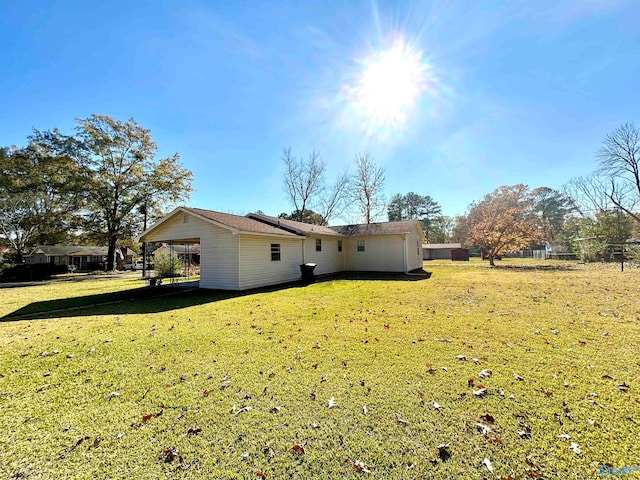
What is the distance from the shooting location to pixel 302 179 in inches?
1277

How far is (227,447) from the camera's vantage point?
7.61 ft

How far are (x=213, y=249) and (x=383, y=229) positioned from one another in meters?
12.1

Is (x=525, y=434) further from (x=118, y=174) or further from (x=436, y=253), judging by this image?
(x=436, y=253)

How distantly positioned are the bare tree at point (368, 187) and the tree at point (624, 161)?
70.6ft

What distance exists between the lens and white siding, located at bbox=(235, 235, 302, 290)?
1181cm

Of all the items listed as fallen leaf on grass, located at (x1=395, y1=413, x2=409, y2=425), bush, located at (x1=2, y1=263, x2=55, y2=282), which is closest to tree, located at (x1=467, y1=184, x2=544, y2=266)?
fallen leaf on grass, located at (x1=395, y1=413, x2=409, y2=425)

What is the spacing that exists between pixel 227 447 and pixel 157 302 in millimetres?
8746

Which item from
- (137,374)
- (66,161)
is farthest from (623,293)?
(66,161)

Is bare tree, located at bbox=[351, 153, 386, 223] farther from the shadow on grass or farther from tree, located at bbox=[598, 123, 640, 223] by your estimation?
tree, located at bbox=[598, 123, 640, 223]

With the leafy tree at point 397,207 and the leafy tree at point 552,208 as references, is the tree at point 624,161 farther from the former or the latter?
the leafy tree at point 397,207

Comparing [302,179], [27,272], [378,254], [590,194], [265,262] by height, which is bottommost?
[27,272]

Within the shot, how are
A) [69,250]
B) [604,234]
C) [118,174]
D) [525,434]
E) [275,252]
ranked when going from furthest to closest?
1. [69,250]
2. [604,234]
3. [118,174]
4. [275,252]
5. [525,434]

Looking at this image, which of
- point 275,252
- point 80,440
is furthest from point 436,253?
point 80,440

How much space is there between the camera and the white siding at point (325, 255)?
16.8 metres
